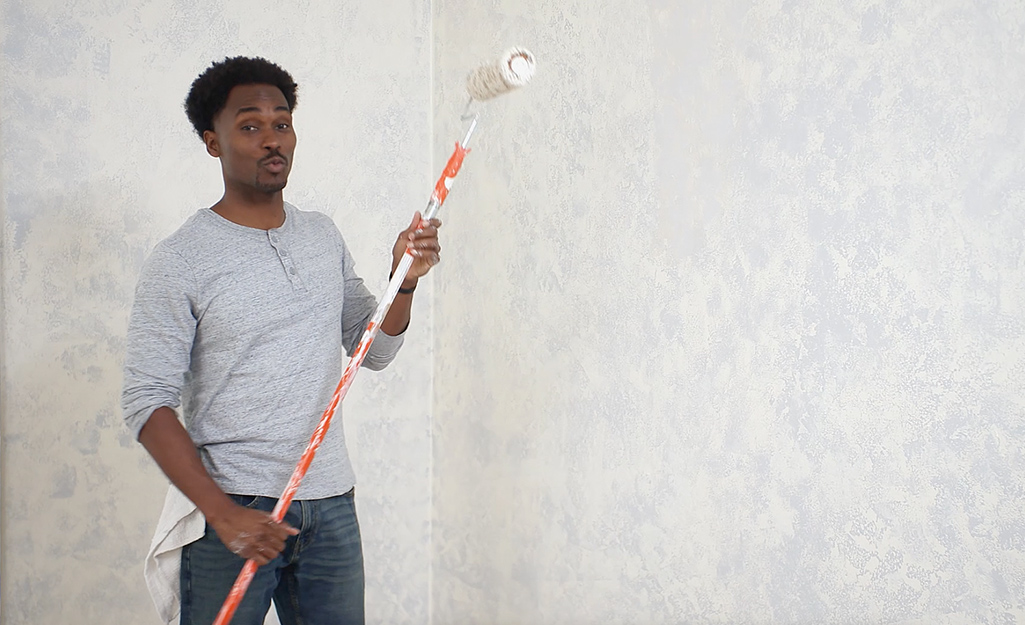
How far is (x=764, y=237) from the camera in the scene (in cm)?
180

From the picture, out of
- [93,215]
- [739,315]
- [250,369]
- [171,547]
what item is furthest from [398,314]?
[93,215]

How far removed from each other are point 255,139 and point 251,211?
4.6 inches

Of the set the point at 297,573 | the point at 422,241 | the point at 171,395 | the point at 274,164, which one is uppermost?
the point at 274,164

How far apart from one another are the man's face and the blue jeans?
50cm

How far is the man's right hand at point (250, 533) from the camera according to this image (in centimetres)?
138

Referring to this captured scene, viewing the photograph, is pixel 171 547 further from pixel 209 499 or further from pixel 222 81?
pixel 222 81

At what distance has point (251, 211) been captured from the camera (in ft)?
5.17

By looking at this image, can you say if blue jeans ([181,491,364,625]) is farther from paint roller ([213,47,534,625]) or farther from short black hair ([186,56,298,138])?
short black hair ([186,56,298,138])

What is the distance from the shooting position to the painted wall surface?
7.02 ft

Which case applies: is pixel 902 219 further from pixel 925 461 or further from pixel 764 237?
pixel 925 461

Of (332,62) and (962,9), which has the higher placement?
(332,62)

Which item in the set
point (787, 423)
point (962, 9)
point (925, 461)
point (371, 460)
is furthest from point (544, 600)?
point (962, 9)

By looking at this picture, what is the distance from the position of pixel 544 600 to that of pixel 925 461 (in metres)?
1.06

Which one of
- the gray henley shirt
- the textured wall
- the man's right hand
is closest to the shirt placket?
the gray henley shirt
